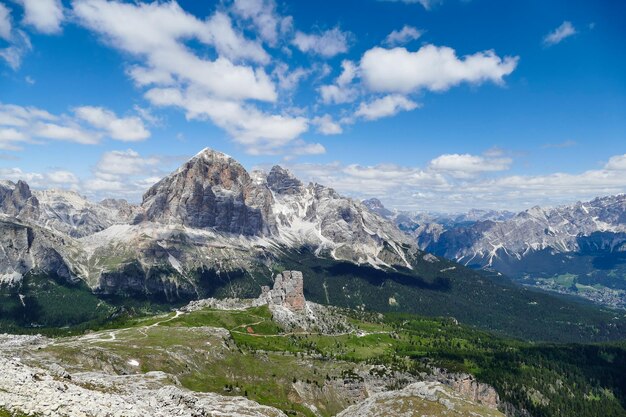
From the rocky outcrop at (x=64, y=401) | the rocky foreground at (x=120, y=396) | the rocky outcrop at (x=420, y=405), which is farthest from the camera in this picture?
the rocky outcrop at (x=420, y=405)

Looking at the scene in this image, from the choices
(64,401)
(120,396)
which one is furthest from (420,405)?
(64,401)

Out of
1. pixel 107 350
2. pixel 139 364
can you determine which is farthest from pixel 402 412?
pixel 107 350

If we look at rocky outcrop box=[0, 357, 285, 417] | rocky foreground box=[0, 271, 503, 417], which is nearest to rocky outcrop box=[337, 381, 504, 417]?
rocky foreground box=[0, 271, 503, 417]

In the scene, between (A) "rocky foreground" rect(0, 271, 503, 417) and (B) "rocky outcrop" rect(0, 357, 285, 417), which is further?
(A) "rocky foreground" rect(0, 271, 503, 417)

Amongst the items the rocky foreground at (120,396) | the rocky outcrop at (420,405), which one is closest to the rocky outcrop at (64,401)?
the rocky foreground at (120,396)

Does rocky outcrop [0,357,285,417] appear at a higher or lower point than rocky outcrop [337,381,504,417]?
higher

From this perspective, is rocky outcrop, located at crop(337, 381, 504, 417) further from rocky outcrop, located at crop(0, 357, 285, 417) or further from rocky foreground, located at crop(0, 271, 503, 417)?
rocky outcrop, located at crop(0, 357, 285, 417)

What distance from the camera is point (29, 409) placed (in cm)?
5200

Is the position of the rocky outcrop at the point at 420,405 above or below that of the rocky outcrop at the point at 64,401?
below

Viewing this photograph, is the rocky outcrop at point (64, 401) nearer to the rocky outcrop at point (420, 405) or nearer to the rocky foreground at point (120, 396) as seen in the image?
the rocky foreground at point (120, 396)

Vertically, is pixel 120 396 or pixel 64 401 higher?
pixel 64 401

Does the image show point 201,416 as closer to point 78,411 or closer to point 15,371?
point 78,411

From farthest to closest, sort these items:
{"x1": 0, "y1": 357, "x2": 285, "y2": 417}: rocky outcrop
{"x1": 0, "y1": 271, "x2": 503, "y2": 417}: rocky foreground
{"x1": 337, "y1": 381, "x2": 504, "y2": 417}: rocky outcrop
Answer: {"x1": 337, "y1": 381, "x2": 504, "y2": 417}: rocky outcrop, {"x1": 0, "y1": 271, "x2": 503, "y2": 417}: rocky foreground, {"x1": 0, "y1": 357, "x2": 285, "y2": 417}: rocky outcrop

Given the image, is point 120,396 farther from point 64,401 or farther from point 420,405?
point 420,405
